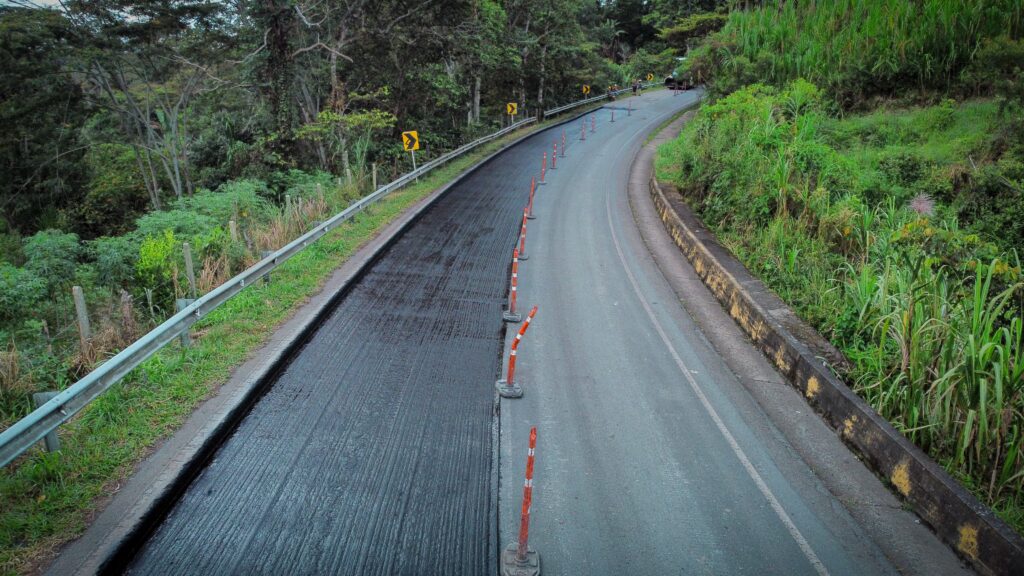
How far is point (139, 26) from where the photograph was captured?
73.5 ft

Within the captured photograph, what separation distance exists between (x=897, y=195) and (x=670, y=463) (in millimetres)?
8520

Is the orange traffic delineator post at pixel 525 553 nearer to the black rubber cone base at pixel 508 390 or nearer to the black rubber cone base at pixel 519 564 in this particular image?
the black rubber cone base at pixel 519 564

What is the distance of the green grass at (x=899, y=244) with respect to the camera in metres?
6.11

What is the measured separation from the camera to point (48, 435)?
213 inches

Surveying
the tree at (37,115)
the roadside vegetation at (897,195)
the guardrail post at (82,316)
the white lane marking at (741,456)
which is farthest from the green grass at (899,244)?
the tree at (37,115)

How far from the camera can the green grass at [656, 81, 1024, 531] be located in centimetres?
611

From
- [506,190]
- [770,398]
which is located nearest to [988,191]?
[770,398]

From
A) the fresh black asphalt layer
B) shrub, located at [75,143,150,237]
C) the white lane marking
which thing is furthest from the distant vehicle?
the fresh black asphalt layer

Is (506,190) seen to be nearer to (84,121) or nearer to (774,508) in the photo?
(774,508)

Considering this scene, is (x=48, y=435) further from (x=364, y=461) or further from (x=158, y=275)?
(x=158, y=275)

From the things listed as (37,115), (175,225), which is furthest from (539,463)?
(37,115)

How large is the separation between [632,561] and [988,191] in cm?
1025

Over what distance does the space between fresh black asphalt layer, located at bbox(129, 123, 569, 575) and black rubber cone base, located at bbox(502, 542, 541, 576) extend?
17 centimetres

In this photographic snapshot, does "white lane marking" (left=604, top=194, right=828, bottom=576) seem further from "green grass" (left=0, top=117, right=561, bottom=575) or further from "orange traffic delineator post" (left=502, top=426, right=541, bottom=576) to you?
"green grass" (left=0, top=117, right=561, bottom=575)
